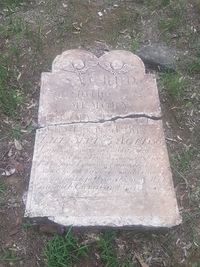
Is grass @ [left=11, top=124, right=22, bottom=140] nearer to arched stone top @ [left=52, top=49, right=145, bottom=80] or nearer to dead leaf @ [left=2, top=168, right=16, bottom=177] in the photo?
dead leaf @ [left=2, top=168, right=16, bottom=177]

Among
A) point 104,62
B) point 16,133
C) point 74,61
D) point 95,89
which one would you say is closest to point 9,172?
point 16,133

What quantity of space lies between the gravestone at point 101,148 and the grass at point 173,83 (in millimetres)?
261

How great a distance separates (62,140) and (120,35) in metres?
1.38

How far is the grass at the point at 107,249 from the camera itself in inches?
106

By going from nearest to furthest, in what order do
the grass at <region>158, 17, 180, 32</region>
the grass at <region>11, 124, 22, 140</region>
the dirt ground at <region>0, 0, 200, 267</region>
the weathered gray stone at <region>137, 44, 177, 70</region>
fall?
the dirt ground at <region>0, 0, 200, 267</region>, the grass at <region>11, 124, 22, 140</region>, the weathered gray stone at <region>137, 44, 177, 70</region>, the grass at <region>158, 17, 180, 32</region>

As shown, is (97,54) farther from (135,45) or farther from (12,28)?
(12,28)

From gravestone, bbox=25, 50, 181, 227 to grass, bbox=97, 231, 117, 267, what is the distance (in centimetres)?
11

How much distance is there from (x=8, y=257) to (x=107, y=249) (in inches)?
22.0

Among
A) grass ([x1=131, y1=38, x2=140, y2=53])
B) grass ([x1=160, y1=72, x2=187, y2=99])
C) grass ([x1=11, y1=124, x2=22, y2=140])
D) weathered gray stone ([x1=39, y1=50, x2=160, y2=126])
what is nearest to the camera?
weathered gray stone ([x1=39, y1=50, x2=160, y2=126])

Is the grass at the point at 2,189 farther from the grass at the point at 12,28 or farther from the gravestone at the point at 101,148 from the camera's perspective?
the grass at the point at 12,28

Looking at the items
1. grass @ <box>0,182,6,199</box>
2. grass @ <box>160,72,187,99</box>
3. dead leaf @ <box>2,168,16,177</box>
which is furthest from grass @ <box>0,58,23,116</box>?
grass @ <box>160,72,187,99</box>

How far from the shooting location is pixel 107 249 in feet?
8.91

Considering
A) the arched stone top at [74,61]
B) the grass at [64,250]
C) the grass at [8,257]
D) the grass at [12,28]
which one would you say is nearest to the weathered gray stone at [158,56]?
the arched stone top at [74,61]

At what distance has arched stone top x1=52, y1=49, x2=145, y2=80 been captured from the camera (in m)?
3.41
